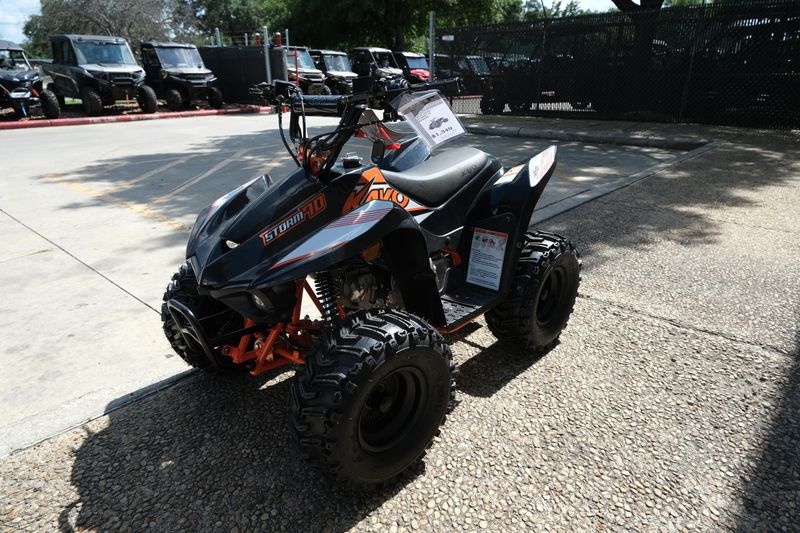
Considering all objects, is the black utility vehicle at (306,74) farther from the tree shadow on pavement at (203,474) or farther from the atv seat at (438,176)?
the tree shadow on pavement at (203,474)

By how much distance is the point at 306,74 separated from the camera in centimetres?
2031

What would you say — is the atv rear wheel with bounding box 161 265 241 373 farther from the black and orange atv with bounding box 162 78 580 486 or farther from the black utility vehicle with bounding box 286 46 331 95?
the black utility vehicle with bounding box 286 46 331 95

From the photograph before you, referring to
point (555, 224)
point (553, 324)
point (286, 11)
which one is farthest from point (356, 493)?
point (286, 11)

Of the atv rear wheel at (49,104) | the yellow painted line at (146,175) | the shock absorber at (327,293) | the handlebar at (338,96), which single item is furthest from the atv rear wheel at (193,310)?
the atv rear wheel at (49,104)

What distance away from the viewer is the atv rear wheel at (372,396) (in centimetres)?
189

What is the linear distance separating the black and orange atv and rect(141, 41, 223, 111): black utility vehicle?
1775 cm

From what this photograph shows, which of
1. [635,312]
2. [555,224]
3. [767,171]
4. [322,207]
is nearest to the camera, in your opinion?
[322,207]

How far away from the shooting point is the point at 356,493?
214 cm

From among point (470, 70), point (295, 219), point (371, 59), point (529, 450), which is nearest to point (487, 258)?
point (529, 450)

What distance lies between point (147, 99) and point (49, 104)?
8.76 ft

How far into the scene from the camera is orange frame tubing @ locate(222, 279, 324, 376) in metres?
2.28

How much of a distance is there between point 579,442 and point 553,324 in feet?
3.01

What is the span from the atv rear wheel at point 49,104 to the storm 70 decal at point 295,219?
16.6 meters

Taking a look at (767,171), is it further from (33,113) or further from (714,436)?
(33,113)
